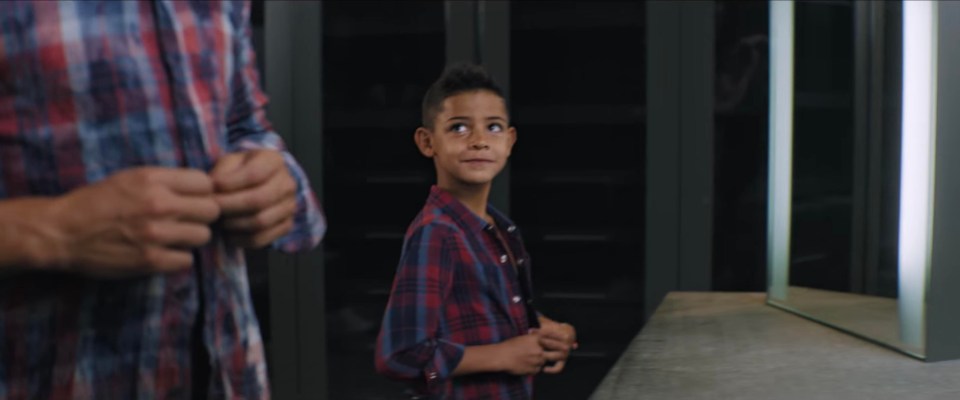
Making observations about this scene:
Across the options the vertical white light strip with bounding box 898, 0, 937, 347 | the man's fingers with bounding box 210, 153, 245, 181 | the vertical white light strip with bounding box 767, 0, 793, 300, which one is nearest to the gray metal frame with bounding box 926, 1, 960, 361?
the vertical white light strip with bounding box 898, 0, 937, 347

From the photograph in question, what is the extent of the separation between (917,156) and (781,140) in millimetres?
589

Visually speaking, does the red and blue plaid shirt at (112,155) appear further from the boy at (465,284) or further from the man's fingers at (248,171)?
the boy at (465,284)

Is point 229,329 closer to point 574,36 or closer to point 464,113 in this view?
point 464,113

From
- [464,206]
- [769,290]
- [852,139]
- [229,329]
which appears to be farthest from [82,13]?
[769,290]

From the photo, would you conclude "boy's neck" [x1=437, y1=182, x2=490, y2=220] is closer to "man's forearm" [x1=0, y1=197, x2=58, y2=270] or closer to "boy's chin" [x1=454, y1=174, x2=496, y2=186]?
"boy's chin" [x1=454, y1=174, x2=496, y2=186]

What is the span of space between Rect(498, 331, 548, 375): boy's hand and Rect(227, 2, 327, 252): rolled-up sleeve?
0.61 metres

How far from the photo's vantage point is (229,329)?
3.02 feet

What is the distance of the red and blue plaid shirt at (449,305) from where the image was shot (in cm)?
150

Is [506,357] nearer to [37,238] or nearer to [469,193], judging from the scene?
[469,193]

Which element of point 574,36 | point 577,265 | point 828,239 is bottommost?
point 577,265

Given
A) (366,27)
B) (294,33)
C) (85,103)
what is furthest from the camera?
(366,27)

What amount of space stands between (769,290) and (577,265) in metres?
1.09

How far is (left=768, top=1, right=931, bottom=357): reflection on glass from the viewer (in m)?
1.71

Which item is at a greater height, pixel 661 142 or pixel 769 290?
pixel 661 142
